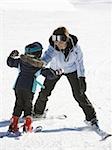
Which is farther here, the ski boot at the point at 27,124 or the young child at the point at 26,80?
the ski boot at the point at 27,124

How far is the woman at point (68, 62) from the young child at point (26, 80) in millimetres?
163

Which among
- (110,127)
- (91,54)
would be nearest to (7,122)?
(110,127)

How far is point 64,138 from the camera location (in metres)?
6.07

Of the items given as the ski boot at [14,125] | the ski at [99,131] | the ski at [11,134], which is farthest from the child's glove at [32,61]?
the ski at [99,131]

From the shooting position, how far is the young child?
6016 mm

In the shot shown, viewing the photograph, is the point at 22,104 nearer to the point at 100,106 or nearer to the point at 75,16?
the point at 100,106

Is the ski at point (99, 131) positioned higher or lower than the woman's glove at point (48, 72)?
lower

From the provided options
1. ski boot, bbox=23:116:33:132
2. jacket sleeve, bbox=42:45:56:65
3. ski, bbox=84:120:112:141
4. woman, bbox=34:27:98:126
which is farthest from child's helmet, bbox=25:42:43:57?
ski, bbox=84:120:112:141

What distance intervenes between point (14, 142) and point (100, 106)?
1.85 m

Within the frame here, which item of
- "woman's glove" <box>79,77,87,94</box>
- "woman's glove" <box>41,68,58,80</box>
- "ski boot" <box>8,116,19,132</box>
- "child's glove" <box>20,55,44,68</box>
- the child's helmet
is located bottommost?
"ski boot" <box>8,116,19,132</box>

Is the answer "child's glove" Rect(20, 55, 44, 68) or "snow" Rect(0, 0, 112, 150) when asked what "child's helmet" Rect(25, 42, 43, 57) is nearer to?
"child's glove" Rect(20, 55, 44, 68)

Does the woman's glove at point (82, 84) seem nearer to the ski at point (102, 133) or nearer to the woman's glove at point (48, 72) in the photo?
the woman's glove at point (48, 72)

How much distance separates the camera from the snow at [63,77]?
597 cm

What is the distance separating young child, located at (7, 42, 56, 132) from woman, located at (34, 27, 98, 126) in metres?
0.16
